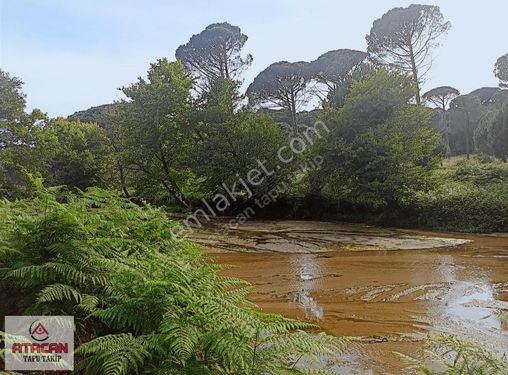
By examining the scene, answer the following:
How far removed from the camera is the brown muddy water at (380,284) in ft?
13.2

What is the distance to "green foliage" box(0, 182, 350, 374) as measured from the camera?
75.9 inches

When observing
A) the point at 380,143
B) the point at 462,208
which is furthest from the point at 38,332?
the point at 462,208

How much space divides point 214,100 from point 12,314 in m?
14.9

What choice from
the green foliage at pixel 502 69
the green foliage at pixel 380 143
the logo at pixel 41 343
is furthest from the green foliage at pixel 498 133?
the logo at pixel 41 343

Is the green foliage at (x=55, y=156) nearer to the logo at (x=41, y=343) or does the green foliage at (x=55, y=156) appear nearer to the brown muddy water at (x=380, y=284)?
the brown muddy water at (x=380, y=284)

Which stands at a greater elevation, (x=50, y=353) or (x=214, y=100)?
(x=214, y=100)

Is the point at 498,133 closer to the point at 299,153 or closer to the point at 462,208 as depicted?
the point at 462,208

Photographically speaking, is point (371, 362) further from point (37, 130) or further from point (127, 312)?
point (37, 130)

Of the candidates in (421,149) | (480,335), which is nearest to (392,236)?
(421,149)

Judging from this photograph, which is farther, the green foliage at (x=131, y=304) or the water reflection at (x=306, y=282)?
the water reflection at (x=306, y=282)

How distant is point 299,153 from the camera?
1631 cm

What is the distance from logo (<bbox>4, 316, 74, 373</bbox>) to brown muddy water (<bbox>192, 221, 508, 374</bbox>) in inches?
78.7

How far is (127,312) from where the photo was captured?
7.38 ft

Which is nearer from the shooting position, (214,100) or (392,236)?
(392,236)
